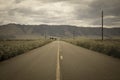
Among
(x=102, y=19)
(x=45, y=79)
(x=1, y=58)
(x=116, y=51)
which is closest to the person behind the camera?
(x=45, y=79)

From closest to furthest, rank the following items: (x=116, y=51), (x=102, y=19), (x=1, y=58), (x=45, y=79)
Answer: (x=45, y=79), (x=1, y=58), (x=116, y=51), (x=102, y=19)

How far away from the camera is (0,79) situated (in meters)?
8.31

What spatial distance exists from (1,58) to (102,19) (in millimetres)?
38393

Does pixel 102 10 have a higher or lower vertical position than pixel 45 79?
higher

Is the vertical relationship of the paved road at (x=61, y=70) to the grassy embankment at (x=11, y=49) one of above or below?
above

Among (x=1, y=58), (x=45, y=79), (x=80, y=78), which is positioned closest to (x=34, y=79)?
(x=45, y=79)

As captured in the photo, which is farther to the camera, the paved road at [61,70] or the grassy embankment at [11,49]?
the grassy embankment at [11,49]

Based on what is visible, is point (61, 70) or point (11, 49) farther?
point (11, 49)

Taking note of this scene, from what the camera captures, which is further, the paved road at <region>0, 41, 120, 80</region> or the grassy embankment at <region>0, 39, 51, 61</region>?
the grassy embankment at <region>0, 39, 51, 61</region>

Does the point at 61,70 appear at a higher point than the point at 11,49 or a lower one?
higher

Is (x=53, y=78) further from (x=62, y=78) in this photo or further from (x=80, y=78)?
(x=80, y=78)

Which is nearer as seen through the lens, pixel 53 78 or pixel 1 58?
pixel 53 78

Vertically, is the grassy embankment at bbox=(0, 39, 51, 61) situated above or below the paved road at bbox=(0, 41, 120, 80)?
below

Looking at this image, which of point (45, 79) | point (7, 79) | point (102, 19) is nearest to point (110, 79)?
point (45, 79)
